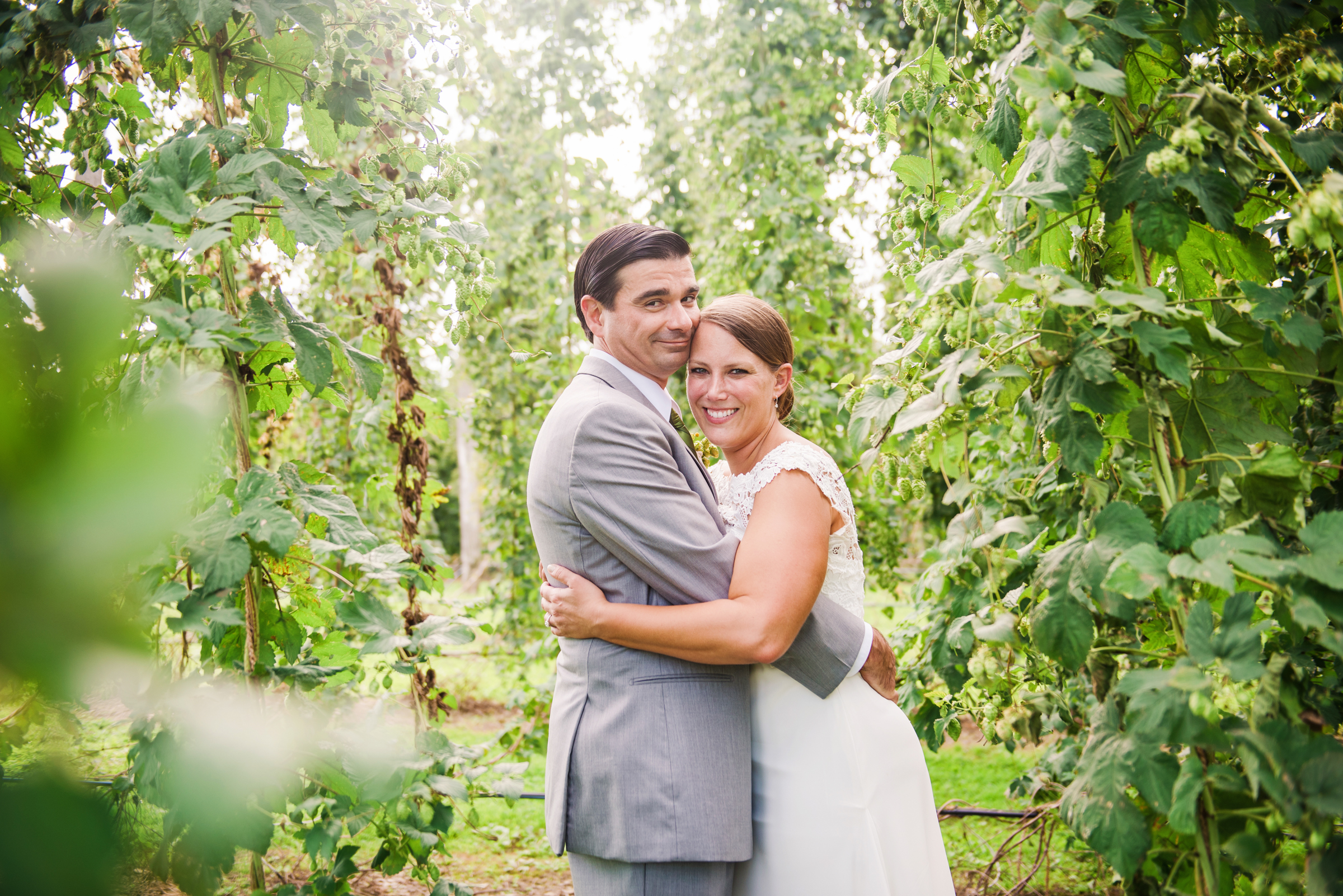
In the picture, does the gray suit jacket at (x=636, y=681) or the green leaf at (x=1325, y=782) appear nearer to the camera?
the green leaf at (x=1325, y=782)

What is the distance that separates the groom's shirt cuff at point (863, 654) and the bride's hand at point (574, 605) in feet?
2.00

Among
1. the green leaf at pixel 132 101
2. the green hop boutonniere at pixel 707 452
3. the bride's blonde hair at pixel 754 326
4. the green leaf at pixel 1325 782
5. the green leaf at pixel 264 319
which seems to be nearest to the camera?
the green leaf at pixel 1325 782

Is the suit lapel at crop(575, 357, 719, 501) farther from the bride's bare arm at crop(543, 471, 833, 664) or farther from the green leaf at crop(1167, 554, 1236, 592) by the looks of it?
the green leaf at crop(1167, 554, 1236, 592)

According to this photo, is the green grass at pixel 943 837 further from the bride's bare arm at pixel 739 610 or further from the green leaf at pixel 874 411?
the green leaf at pixel 874 411

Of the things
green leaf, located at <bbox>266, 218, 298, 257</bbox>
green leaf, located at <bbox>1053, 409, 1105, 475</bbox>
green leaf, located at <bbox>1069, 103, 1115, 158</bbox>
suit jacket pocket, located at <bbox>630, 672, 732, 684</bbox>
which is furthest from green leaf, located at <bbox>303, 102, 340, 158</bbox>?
green leaf, located at <bbox>1053, 409, 1105, 475</bbox>

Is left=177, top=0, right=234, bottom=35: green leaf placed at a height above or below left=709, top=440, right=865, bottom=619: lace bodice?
above

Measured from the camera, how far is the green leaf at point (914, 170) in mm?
1714

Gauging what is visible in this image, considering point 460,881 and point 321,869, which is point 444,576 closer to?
point 321,869

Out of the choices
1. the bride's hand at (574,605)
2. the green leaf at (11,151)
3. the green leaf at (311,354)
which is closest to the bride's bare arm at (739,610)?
the bride's hand at (574,605)

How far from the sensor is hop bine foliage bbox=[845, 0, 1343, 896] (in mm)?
1016

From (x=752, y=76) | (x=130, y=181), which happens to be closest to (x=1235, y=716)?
(x=130, y=181)

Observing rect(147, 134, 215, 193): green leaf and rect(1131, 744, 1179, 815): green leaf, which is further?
rect(147, 134, 215, 193): green leaf

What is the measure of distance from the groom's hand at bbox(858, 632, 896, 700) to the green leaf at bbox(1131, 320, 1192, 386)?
1031mm

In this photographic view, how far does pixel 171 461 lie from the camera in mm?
327
